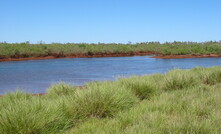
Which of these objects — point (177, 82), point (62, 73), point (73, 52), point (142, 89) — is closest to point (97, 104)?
point (142, 89)

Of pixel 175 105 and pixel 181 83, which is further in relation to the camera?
pixel 181 83

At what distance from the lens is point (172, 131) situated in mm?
4285

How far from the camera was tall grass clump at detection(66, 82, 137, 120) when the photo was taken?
234 inches

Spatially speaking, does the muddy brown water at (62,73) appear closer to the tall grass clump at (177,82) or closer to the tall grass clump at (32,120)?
the tall grass clump at (177,82)

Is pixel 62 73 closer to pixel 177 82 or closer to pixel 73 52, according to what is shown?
pixel 177 82

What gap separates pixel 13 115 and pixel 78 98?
5.79 feet

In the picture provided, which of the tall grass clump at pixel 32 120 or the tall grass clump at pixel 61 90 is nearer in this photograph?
the tall grass clump at pixel 32 120

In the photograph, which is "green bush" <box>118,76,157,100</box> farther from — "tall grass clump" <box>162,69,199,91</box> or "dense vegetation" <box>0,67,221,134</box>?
"tall grass clump" <box>162,69,199,91</box>

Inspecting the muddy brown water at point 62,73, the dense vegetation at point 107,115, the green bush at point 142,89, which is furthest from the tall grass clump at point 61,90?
the green bush at point 142,89

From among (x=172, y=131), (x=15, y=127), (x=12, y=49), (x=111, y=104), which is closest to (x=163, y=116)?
(x=172, y=131)

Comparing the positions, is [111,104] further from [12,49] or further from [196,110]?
[12,49]

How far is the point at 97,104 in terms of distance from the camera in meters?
6.11

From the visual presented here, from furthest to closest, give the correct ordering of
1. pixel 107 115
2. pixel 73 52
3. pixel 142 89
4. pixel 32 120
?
pixel 73 52
pixel 142 89
pixel 107 115
pixel 32 120

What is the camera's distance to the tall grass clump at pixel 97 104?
5.93 m
